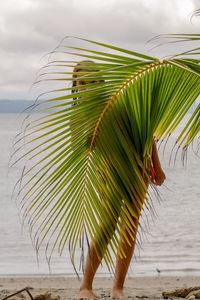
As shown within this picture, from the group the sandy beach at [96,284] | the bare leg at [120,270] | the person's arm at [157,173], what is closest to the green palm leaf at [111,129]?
the person's arm at [157,173]

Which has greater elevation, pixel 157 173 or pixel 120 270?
pixel 157 173

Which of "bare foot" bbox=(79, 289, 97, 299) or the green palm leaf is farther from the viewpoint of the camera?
"bare foot" bbox=(79, 289, 97, 299)

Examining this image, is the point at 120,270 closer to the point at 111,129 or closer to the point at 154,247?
the point at 111,129

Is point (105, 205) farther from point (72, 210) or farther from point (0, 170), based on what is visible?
point (0, 170)

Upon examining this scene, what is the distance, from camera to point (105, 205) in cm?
342

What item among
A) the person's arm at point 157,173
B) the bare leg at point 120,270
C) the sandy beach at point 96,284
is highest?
the person's arm at point 157,173

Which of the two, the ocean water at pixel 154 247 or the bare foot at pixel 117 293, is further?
the ocean water at pixel 154 247

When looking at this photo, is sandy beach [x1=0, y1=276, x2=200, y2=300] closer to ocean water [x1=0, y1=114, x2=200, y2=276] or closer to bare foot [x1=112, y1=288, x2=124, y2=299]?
ocean water [x1=0, y1=114, x2=200, y2=276]

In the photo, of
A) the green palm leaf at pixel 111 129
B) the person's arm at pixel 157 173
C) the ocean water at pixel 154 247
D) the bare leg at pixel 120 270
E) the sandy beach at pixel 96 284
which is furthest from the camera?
the ocean water at pixel 154 247

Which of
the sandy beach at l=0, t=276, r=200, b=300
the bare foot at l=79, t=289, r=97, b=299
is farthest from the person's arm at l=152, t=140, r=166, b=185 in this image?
the sandy beach at l=0, t=276, r=200, b=300

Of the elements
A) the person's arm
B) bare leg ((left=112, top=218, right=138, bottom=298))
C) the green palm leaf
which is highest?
the green palm leaf

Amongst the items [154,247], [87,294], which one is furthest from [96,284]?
[154,247]

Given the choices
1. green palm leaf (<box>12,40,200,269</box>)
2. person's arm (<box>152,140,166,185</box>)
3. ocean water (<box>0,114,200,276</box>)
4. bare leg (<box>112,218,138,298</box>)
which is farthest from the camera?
ocean water (<box>0,114,200,276</box>)

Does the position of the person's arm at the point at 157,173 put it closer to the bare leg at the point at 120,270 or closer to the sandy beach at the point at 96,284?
the bare leg at the point at 120,270
